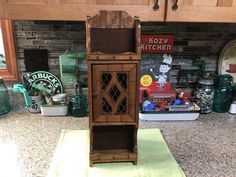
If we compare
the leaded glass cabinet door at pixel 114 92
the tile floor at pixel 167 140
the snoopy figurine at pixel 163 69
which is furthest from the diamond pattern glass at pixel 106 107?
the snoopy figurine at pixel 163 69

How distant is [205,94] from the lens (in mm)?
1236

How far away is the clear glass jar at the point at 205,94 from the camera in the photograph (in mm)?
1225

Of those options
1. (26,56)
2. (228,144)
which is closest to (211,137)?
(228,144)

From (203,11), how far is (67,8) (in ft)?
1.69

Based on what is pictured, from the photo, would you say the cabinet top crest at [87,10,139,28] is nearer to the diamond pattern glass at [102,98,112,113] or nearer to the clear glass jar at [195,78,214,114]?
the diamond pattern glass at [102,98,112,113]

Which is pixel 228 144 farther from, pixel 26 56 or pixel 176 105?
pixel 26 56

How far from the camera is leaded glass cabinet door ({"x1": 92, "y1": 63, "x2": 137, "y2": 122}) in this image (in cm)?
75

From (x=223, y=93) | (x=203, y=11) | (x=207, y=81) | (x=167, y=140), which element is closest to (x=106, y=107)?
(x=167, y=140)

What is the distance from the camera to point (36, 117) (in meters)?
1.20

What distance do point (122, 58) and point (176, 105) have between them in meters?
0.54

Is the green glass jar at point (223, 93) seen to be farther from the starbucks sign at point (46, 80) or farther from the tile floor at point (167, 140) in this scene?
the starbucks sign at point (46, 80)

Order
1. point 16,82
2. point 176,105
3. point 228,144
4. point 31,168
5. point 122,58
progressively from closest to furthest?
point 122,58 < point 31,168 < point 228,144 < point 176,105 < point 16,82

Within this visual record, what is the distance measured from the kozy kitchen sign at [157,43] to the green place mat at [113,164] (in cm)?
47

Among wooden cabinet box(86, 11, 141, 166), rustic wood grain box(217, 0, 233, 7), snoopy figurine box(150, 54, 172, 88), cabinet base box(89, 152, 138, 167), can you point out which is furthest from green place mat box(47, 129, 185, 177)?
rustic wood grain box(217, 0, 233, 7)
